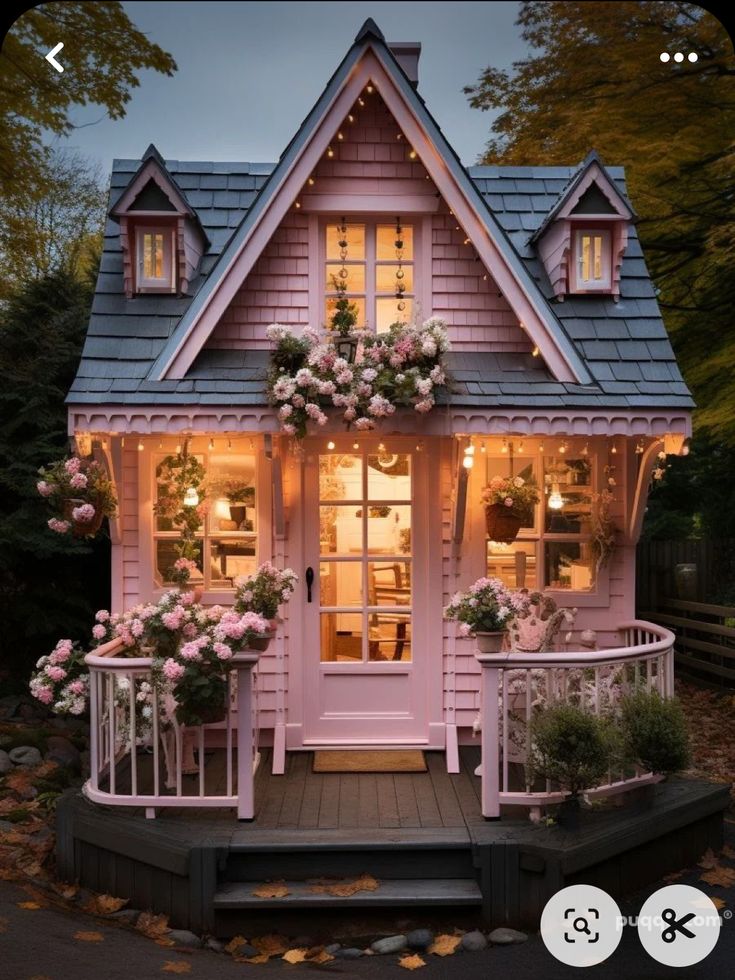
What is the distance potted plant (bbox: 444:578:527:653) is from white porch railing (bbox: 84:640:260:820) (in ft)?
4.73

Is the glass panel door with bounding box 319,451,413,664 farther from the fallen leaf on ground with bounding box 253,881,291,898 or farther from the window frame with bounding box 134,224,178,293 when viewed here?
the fallen leaf on ground with bounding box 253,881,291,898

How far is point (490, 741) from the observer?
214 inches

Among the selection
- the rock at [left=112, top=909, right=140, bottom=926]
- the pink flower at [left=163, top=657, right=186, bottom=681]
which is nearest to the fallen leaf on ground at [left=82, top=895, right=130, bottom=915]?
the rock at [left=112, top=909, right=140, bottom=926]

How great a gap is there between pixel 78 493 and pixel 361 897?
3.38 m

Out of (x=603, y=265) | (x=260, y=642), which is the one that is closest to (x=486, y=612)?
(x=260, y=642)

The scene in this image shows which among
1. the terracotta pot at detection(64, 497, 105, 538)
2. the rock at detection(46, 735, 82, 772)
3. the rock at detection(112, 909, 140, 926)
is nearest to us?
the rock at detection(112, 909, 140, 926)

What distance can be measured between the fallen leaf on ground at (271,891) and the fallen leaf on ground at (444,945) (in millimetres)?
835

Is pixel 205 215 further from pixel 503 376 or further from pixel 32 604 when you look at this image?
pixel 32 604

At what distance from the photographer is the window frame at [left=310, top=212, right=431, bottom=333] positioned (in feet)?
23.4

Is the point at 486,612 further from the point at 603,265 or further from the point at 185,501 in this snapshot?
the point at 603,265

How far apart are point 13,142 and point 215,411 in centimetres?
445

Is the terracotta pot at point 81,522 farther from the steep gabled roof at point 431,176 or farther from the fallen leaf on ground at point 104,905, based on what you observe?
the fallen leaf on ground at point 104,905

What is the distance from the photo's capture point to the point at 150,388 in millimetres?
6469

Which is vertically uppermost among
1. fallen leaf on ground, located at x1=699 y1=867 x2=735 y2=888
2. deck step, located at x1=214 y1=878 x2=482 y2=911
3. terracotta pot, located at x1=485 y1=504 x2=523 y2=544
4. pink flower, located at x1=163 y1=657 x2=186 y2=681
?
terracotta pot, located at x1=485 y1=504 x2=523 y2=544
